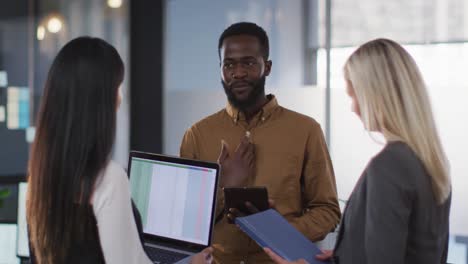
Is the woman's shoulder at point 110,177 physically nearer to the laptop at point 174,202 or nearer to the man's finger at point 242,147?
the laptop at point 174,202

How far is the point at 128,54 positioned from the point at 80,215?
15.3 ft

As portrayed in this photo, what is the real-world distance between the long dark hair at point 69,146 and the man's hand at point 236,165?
33.4 inches

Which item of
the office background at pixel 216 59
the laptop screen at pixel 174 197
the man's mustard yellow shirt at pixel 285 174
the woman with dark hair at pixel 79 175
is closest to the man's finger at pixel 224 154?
the man's mustard yellow shirt at pixel 285 174

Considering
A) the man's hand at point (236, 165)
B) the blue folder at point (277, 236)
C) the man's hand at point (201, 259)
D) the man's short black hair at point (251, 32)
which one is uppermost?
the man's short black hair at point (251, 32)

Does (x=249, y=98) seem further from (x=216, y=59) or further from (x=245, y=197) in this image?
(x=216, y=59)

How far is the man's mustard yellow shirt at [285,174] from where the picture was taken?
2312 millimetres

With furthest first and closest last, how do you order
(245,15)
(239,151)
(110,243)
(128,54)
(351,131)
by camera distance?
(128,54) → (245,15) → (351,131) → (239,151) → (110,243)

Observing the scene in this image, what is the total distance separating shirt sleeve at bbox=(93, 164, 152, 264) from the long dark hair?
0.02m

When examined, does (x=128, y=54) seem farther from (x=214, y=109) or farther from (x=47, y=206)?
(x=47, y=206)

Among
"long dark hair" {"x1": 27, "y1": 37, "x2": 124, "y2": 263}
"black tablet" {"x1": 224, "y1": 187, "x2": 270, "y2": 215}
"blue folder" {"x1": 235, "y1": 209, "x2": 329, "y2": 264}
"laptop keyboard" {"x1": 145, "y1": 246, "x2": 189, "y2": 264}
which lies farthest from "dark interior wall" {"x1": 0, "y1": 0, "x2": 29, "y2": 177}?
"long dark hair" {"x1": 27, "y1": 37, "x2": 124, "y2": 263}

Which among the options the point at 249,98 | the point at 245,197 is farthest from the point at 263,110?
the point at 245,197

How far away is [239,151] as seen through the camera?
2334 millimetres

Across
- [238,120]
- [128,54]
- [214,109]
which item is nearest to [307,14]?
[214,109]

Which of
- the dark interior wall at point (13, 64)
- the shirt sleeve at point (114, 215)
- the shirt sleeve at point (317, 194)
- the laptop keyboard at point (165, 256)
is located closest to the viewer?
the shirt sleeve at point (114, 215)
